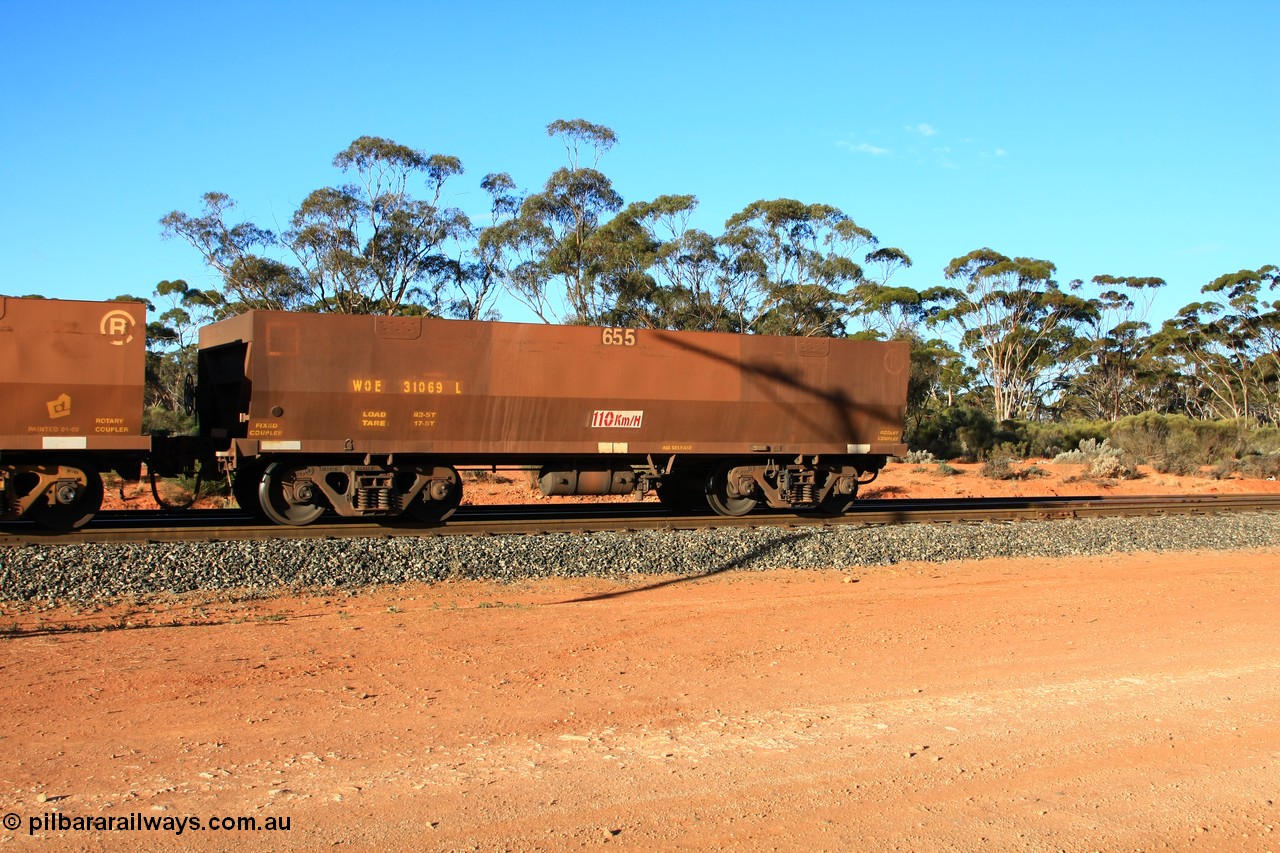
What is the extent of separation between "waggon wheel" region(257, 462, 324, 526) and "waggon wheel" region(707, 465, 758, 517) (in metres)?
5.98

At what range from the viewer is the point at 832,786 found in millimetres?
4832

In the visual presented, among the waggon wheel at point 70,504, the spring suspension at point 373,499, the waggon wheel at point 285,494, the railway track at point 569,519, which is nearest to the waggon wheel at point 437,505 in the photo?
the railway track at point 569,519

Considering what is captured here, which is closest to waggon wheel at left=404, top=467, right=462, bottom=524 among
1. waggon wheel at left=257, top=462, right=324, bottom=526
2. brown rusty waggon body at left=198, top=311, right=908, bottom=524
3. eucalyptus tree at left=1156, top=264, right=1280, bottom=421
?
brown rusty waggon body at left=198, top=311, right=908, bottom=524

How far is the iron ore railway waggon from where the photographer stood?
12.4 meters

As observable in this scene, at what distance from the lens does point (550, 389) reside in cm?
1466

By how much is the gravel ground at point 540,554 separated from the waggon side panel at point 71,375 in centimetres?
173

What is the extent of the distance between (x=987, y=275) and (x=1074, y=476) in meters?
31.8

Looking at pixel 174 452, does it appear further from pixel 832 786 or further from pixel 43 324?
pixel 832 786

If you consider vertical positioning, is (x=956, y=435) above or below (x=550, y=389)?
above

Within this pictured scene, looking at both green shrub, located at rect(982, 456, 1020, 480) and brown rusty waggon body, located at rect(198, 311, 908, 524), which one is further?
green shrub, located at rect(982, 456, 1020, 480)

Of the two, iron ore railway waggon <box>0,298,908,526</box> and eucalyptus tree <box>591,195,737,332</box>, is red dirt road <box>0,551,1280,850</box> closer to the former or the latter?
iron ore railway waggon <box>0,298,908,526</box>

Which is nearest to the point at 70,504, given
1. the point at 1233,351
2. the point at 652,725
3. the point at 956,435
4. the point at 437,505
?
the point at 437,505

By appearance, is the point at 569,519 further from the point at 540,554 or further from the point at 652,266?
the point at 652,266

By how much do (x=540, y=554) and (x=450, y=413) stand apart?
9.73 feet
